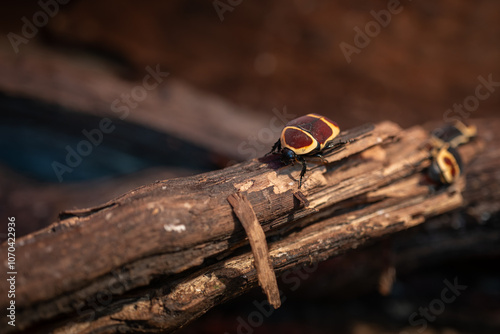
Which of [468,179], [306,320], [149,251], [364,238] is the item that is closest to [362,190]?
[364,238]

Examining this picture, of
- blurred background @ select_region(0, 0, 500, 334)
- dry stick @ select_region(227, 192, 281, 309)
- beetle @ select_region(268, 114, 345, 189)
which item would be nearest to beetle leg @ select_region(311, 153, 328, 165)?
beetle @ select_region(268, 114, 345, 189)

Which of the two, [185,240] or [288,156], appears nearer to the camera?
[185,240]

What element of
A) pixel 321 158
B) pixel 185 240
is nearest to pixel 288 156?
pixel 321 158

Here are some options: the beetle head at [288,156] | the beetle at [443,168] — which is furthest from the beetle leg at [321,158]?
the beetle at [443,168]

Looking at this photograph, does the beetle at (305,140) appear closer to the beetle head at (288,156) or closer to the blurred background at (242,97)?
the beetle head at (288,156)

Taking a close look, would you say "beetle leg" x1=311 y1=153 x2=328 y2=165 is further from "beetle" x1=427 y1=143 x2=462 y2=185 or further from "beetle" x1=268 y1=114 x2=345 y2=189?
"beetle" x1=427 y1=143 x2=462 y2=185

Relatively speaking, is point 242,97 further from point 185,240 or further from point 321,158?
point 185,240

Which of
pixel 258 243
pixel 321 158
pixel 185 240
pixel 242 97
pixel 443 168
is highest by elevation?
pixel 242 97
